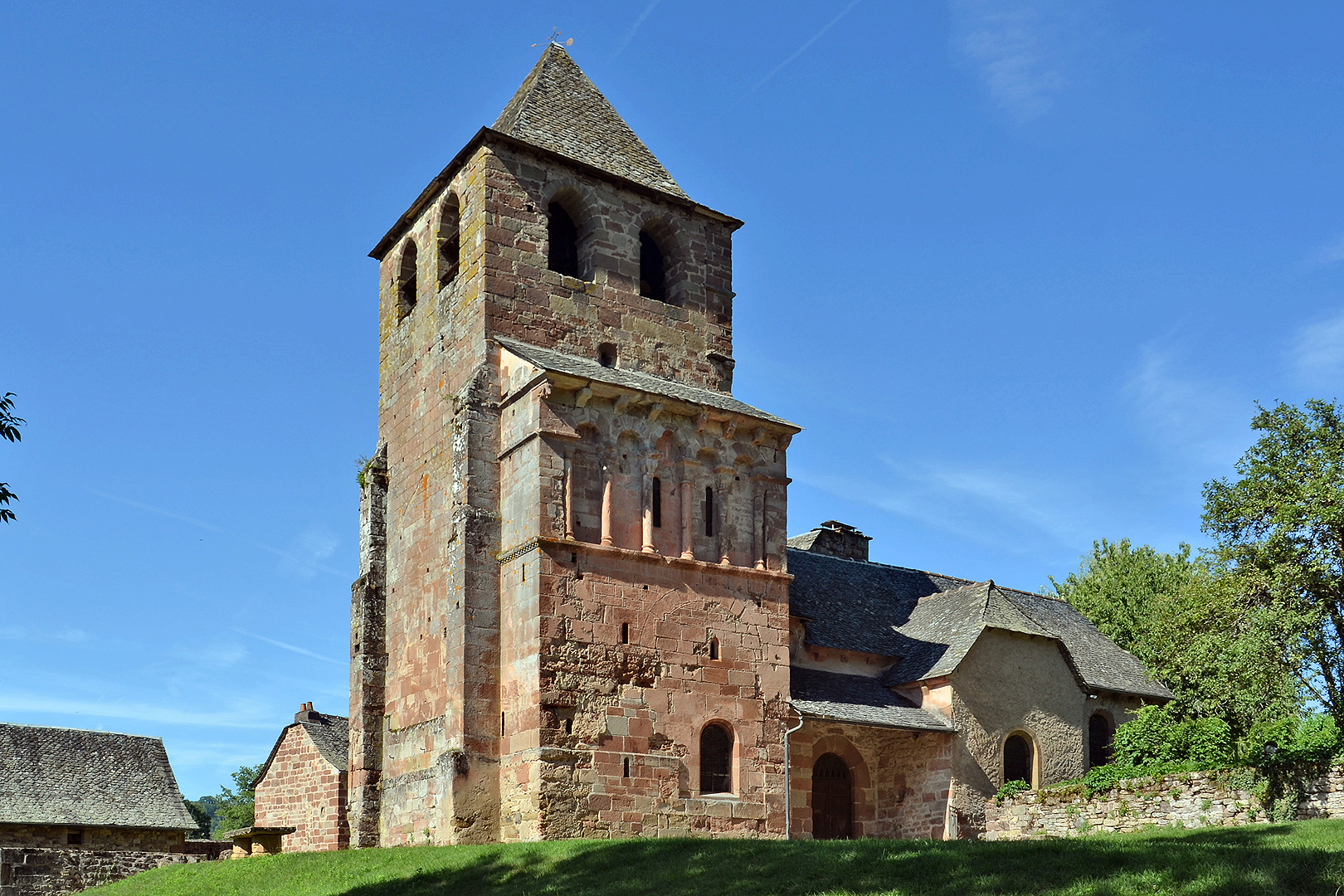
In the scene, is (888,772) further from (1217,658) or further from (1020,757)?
(1217,658)

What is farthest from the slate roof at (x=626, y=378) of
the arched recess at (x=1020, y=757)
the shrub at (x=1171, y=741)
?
the shrub at (x=1171, y=741)

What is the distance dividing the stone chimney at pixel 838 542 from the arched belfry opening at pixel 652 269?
9.86m

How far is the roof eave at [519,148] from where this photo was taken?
2819cm

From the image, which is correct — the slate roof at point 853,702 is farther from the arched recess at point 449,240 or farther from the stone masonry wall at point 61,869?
the stone masonry wall at point 61,869

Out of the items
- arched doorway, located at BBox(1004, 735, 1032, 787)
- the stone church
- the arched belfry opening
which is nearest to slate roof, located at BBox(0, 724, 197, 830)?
the stone church

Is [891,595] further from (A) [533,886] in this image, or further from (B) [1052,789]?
(A) [533,886]

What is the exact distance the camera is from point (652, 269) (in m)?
30.7

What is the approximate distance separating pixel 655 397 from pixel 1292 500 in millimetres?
16258

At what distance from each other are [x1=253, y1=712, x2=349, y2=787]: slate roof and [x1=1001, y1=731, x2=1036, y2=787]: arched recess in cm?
1645

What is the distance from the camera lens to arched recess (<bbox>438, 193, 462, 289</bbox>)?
96.4 feet

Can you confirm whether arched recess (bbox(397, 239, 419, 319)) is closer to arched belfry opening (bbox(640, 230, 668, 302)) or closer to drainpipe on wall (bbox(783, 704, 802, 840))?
arched belfry opening (bbox(640, 230, 668, 302))

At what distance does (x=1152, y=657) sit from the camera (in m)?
38.6

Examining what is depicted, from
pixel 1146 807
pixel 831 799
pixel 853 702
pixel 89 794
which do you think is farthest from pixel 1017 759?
pixel 89 794

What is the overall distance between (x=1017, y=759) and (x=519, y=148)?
17466 mm
